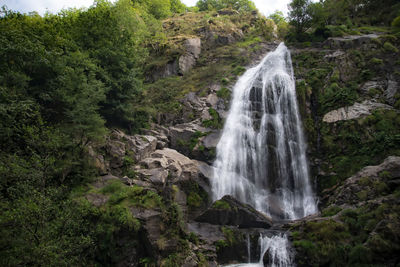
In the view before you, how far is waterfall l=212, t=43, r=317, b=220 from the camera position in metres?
17.1

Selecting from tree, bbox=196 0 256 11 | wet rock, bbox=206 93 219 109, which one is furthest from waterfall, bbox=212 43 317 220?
tree, bbox=196 0 256 11

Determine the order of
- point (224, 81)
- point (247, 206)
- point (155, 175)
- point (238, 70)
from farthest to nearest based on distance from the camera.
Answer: point (238, 70)
point (224, 81)
point (247, 206)
point (155, 175)

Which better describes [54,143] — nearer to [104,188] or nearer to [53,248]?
[104,188]

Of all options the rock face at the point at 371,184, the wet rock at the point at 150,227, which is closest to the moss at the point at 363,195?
the rock face at the point at 371,184

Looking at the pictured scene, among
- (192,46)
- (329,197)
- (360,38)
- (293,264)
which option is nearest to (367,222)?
(293,264)

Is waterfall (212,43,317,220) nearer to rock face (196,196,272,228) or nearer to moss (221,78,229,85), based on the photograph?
rock face (196,196,272,228)

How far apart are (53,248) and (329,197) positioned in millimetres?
15070

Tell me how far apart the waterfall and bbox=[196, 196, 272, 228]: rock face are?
6.71 feet

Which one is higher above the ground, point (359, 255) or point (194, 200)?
point (194, 200)

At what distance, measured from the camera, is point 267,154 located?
18609mm

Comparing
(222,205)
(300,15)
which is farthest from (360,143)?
(300,15)

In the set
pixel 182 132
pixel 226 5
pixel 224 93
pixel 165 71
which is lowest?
pixel 182 132

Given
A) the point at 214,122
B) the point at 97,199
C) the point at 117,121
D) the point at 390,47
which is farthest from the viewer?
the point at 390,47

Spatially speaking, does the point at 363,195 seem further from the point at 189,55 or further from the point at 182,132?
the point at 189,55
